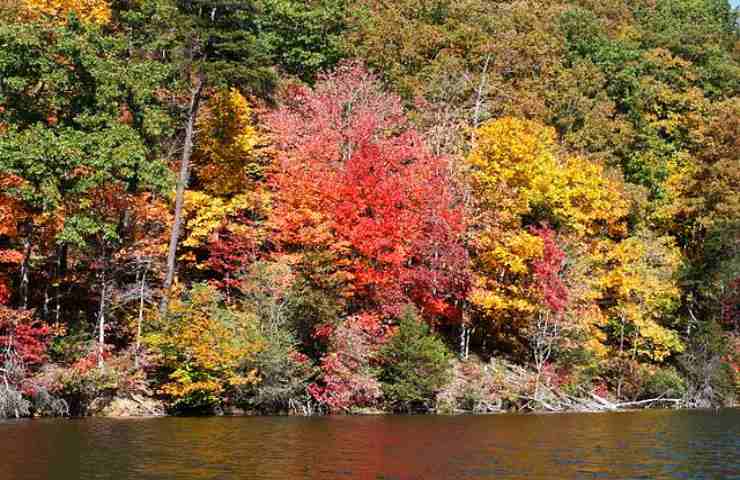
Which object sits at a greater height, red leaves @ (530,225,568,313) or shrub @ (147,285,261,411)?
red leaves @ (530,225,568,313)

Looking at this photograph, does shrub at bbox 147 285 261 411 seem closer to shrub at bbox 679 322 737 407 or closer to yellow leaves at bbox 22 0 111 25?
yellow leaves at bbox 22 0 111 25

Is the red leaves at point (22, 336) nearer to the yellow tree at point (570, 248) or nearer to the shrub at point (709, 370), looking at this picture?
the yellow tree at point (570, 248)

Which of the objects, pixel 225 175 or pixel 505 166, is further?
pixel 505 166

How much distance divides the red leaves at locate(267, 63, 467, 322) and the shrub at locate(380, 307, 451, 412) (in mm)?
3054

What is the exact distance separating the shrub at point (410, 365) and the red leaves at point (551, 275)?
29.1ft

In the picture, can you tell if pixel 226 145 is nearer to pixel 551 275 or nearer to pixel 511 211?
pixel 511 211

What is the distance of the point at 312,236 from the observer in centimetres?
4388

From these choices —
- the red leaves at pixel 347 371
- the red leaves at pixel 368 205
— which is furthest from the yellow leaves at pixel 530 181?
the red leaves at pixel 347 371

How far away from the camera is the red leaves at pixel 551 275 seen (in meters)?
49.8

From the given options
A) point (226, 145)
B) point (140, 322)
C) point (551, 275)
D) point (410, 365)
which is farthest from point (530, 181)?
point (140, 322)

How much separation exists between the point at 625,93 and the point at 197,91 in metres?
50.5

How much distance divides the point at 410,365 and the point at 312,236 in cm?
784

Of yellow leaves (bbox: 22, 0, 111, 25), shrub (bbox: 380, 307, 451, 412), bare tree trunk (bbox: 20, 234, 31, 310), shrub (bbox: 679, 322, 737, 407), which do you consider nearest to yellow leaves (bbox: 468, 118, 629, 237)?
shrub (bbox: 679, 322, 737, 407)

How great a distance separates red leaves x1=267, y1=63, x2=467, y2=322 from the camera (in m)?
45.8
